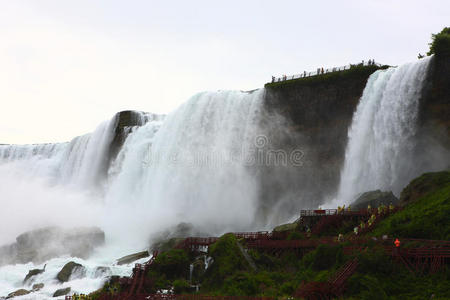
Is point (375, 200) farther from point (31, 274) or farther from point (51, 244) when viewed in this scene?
point (51, 244)

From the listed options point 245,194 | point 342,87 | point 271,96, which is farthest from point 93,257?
point 342,87

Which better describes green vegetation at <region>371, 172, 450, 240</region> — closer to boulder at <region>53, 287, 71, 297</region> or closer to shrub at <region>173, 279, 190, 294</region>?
shrub at <region>173, 279, 190, 294</region>

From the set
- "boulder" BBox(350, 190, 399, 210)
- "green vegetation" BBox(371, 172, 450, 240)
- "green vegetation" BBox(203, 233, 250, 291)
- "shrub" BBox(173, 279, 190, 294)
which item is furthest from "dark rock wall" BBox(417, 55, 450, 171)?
"shrub" BBox(173, 279, 190, 294)

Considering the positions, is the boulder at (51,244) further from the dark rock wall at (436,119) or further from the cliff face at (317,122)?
the dark rock wall at (436,119)

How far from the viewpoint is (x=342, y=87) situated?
48000mm

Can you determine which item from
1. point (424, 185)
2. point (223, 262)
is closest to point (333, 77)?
point (424, 185)

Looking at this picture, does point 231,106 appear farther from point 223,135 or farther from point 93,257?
point 93,257

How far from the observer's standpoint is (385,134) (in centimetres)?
4109

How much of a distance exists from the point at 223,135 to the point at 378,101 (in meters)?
18.1

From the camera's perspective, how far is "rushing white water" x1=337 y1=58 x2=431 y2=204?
131 feet

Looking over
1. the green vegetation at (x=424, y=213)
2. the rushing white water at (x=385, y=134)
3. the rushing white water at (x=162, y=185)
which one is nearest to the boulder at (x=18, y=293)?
the rushing white water at (x=162, y=185)

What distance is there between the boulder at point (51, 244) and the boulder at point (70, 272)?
→ 10239 mm

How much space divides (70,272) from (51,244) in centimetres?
1435

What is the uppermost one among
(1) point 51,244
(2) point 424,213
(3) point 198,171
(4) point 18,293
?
(3) point 198,171
